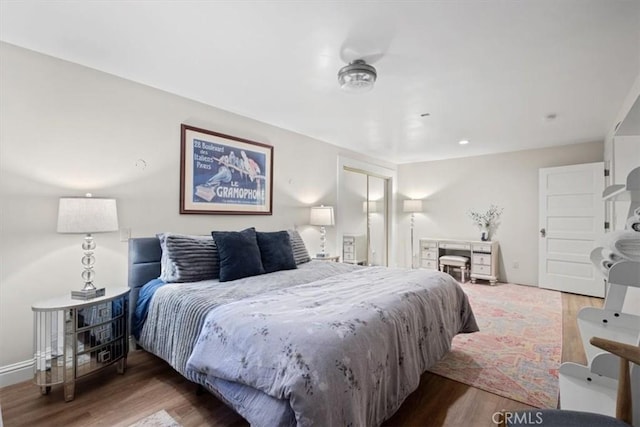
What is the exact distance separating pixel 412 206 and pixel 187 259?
4.85 m

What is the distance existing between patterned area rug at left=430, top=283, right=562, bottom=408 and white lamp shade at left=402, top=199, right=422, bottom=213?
2.36 meters

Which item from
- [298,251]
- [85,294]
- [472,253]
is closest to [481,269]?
[472,253]

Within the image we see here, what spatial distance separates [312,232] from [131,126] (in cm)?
261

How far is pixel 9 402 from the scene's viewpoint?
1885 mm

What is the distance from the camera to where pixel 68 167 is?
7.63 feet

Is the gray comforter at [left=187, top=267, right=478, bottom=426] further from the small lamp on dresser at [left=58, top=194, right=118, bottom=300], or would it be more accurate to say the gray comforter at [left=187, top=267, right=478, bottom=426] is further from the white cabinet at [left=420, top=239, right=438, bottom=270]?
the white cabinet at [left=420, top=239, right=438, bottom=270]

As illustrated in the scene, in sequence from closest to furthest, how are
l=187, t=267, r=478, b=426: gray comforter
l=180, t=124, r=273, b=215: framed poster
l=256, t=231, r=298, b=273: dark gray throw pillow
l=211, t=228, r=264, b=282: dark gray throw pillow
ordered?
l=187, t=267, r=478, b=426: gray comforter
l=211, t=228, r=264, b=282: dark gray throw pillow
l=256, t=231, r=298, b=273: dark gray throw pillow
l=180, t=124, r=273, b=215: framed poster

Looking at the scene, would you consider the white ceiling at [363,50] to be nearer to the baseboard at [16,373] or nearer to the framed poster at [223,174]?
the framed poster at [223,174]

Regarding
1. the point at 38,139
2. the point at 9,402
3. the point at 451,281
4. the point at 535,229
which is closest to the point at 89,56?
the point at 38,139

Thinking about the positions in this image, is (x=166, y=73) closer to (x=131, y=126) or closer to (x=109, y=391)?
(x=131, y=126)

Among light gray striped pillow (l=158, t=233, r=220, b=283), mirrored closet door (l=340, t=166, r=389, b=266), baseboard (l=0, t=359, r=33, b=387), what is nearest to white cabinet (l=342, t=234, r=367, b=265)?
mirrored closet door (l=340, t=166, r=389, b=266)

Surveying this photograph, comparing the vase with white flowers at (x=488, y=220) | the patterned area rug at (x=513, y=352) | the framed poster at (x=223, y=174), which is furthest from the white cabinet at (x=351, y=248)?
the vase with white flowers at (x=488, y=220)

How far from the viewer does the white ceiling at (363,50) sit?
1.75 m

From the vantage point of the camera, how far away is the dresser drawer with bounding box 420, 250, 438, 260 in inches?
225
